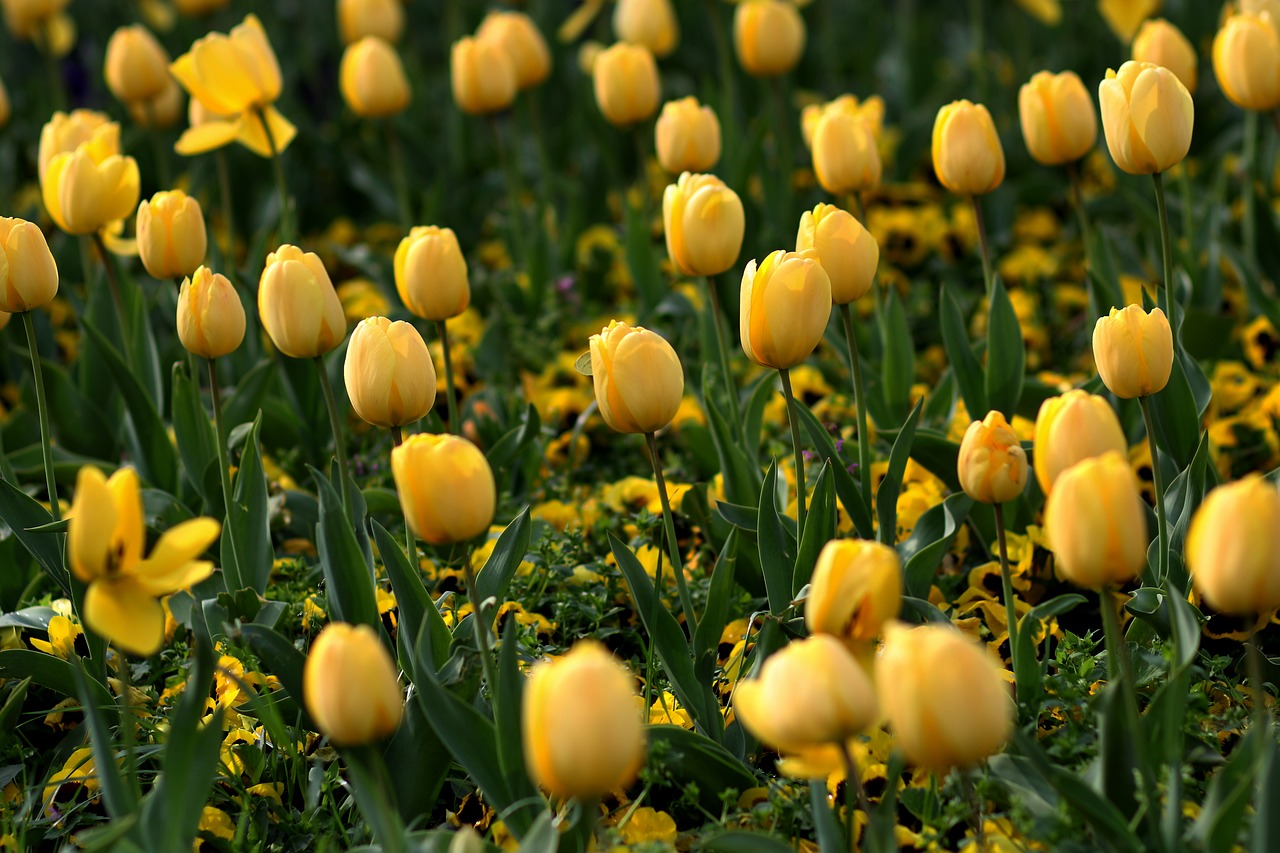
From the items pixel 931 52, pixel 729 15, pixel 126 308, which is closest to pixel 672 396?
pixel 126 308

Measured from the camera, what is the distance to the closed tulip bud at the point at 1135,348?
1.58 metres

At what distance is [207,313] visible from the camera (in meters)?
1.79

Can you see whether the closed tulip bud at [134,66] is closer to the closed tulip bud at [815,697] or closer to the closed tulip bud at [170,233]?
the closed tulip bud at [170,233]

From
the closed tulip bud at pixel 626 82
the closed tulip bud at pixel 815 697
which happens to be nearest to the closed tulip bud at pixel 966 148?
the closed tulip bud at pixel 626 82

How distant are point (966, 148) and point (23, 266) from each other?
1.36 meters

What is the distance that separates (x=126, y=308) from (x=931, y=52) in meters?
2.81

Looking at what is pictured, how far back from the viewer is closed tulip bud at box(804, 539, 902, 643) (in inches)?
50.5

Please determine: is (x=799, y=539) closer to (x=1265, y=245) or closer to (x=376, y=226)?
(x=1265, y=245)

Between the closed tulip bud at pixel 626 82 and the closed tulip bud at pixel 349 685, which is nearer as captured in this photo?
the closed tulip bud at pixel 349 685

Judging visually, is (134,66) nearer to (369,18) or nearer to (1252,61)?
(369,18)

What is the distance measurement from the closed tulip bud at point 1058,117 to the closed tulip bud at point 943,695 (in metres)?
1.34

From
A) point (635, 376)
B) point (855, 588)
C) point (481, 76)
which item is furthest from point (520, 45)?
point (855, 588)

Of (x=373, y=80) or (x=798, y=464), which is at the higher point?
(x=373, y=80)

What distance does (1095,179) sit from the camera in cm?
401
